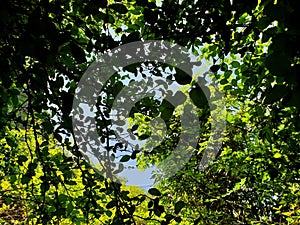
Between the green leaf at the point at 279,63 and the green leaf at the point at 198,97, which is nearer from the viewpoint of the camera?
the green leaf at the point at 279,63

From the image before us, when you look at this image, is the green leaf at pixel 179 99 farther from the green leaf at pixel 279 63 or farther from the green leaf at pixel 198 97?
the green leaf at pixel 279 63

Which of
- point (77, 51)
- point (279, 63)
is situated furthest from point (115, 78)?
point (279, 63)

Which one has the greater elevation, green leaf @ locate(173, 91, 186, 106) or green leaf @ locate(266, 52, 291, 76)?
green leaf @ locate(173, 91, 186, 106)

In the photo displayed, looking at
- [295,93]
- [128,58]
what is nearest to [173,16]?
[128,58]

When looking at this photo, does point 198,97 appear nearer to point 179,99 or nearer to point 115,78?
point 179,99

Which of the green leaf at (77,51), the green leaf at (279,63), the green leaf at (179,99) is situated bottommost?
the green leaf at (279,63)

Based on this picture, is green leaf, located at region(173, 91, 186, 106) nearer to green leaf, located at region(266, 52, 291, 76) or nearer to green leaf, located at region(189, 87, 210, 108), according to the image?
green leaf, located at region(189, 87, 210, 108)

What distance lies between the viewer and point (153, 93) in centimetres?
246

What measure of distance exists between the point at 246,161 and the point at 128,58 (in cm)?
249

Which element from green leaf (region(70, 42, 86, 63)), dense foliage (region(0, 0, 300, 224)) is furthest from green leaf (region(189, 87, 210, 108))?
green leaf (region(70, 42, 86, 63))

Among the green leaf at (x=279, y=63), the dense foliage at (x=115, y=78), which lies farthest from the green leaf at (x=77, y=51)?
the green leaf at (x=279, y=63)

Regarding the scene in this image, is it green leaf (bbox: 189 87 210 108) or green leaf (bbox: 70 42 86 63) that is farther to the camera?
green leaf (bbox: 70 42 86 63)

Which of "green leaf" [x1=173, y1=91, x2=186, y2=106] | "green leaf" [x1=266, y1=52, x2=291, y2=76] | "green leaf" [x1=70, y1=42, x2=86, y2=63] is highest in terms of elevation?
"green leaf" [x1=70, y1=42, x2=86, y2=63]

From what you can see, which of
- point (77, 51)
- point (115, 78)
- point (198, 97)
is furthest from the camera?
point (115, 78)
